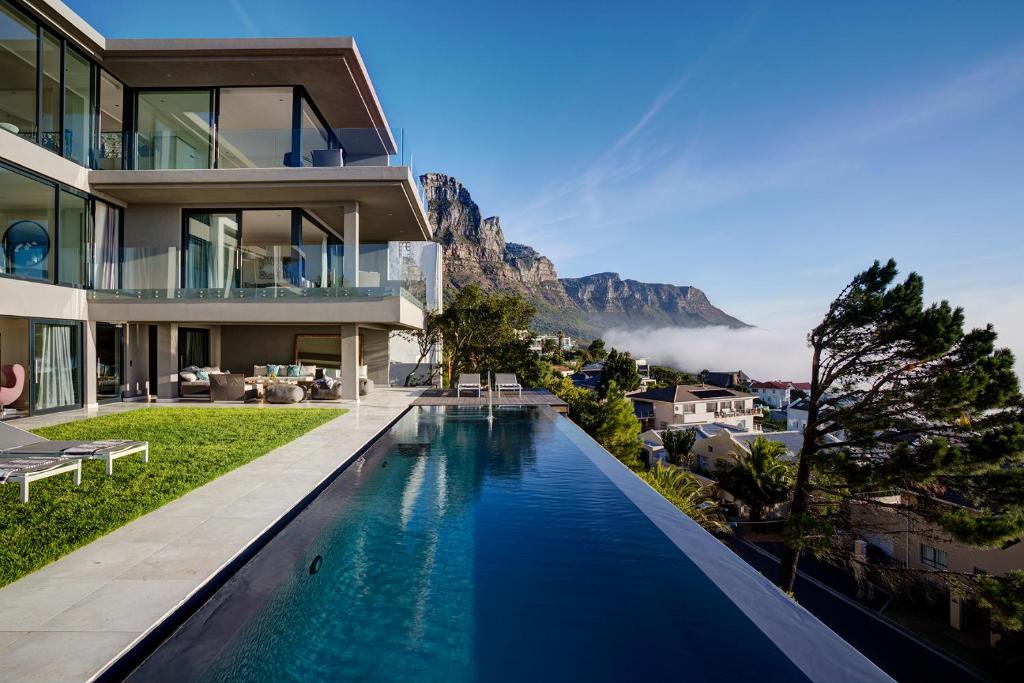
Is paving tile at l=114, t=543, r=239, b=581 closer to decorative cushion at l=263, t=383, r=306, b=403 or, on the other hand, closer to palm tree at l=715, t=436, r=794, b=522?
decorative cushion at l=263, t=383, r=306, b=403

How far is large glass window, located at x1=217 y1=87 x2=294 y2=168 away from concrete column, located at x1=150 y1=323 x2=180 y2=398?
5043 millimetres

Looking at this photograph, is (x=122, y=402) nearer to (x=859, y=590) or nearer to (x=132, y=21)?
(x=132, y=21)

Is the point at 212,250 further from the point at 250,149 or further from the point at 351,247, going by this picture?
the point at 351,247

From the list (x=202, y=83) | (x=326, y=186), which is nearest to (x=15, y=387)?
(x=326, y=186)

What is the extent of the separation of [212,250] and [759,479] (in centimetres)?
2554

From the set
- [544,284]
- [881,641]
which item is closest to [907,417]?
[881,641]

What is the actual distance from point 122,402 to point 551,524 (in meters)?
14.6

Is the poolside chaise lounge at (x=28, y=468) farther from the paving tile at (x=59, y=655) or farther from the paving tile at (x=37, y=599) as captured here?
the paving tile at (x=59, y=655)

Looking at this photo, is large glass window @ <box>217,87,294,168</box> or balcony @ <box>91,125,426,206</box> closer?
balcony @ <box>91,125,426,206</box>

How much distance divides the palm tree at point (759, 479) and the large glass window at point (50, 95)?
2890cm

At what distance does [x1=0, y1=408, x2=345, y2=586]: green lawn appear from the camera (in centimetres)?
424

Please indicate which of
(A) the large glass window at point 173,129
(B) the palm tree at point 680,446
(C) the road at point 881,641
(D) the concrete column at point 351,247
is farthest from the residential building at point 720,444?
(A) the large glass window at point 173,129

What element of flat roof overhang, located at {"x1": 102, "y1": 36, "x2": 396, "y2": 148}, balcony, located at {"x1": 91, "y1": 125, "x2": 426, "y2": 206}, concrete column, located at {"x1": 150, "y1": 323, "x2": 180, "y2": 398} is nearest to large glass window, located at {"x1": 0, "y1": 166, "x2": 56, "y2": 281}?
balcony, located at {"x1": 91, "y1": 125, "x2": 426, "y2": 206}

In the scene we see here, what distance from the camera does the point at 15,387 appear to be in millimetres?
11016
